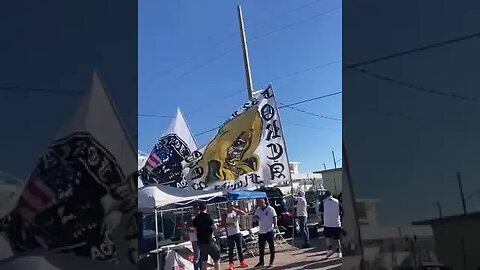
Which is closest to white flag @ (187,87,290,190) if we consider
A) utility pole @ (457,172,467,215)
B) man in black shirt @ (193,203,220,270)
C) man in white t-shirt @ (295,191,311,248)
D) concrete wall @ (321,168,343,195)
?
concrete wall @ (321,168,343,195)

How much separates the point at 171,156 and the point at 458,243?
760cm

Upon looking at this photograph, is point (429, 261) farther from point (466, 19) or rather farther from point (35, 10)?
point (35, 10)

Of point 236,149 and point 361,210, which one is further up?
point 236,149

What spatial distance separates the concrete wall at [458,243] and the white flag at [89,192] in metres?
0.94

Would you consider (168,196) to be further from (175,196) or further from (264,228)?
(264,228)

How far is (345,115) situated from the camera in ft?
5.92

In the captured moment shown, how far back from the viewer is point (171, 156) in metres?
9.19

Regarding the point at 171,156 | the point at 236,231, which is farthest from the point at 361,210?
the point at 171,156

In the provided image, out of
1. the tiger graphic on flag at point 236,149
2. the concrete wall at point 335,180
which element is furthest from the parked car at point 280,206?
the tiger graphic on flag at point 236,149

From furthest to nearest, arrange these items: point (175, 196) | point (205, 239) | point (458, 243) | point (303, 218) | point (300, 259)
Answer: point (303, 218) < point (300, 259) < point (175, 196) < point (205, 239) < point (458, 243)

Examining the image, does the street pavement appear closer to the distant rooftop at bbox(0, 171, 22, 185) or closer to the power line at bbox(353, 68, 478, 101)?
the power line at bbox(353, 68, 478, 101)

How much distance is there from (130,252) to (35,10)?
786mm

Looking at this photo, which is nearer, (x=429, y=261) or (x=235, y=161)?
(x=429, y=261)

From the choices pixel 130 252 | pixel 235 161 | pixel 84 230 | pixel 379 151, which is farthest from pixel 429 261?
pixel 235 161
